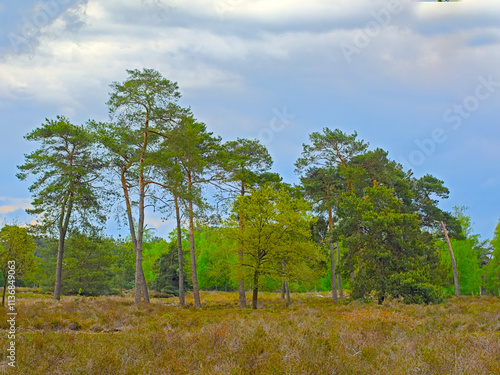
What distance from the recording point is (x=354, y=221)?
24562 millimetres

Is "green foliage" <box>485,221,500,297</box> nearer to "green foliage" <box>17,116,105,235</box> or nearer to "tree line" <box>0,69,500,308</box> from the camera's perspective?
Answer: "tree line" <box>0,69,500,308</box>

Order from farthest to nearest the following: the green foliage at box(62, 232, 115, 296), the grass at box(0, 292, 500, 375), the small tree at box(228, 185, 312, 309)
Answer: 1. the green foliage at box(62, 232, 115, 296)
2. the small tree at box(228, 185, 312, 309)
3. the grass at box(0, 292, 500, 375)

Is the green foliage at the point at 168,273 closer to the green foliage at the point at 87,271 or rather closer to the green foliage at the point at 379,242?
the green foliage at the point at 87,271

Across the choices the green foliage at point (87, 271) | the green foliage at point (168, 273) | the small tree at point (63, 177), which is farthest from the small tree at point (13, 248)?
the green foliage at point (168, 273)

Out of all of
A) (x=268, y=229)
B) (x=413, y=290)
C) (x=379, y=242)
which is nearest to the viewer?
(x=413, y=290)

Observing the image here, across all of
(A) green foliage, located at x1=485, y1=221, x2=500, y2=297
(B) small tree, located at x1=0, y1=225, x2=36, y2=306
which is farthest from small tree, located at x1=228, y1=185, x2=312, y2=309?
(A) green foliage, located at x1=485, y1=221, x2=500, y2=297

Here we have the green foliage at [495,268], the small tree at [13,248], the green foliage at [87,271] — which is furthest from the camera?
the green foliage at [495,268]

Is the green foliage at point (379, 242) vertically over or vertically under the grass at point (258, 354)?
over

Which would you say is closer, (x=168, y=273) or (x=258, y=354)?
(x=258, y=354)

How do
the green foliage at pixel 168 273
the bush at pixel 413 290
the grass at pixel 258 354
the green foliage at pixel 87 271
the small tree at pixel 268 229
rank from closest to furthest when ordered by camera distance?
1. the grass at pixel 258 354
2. the bush at pixel 413 290
3. the small tree at pixel 268 229
4. the green foliage at pixel 87 271
5. the green foliage at pixel 168 273

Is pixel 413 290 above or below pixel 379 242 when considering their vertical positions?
below

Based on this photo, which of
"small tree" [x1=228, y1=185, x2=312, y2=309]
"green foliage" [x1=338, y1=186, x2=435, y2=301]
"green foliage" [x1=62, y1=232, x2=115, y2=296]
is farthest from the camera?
"green foliage" [x1=62, y1=232, x2=115, y2=296]

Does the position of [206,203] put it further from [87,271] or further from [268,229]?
[87,271]

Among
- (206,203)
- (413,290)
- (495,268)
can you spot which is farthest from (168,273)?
(495,268)
